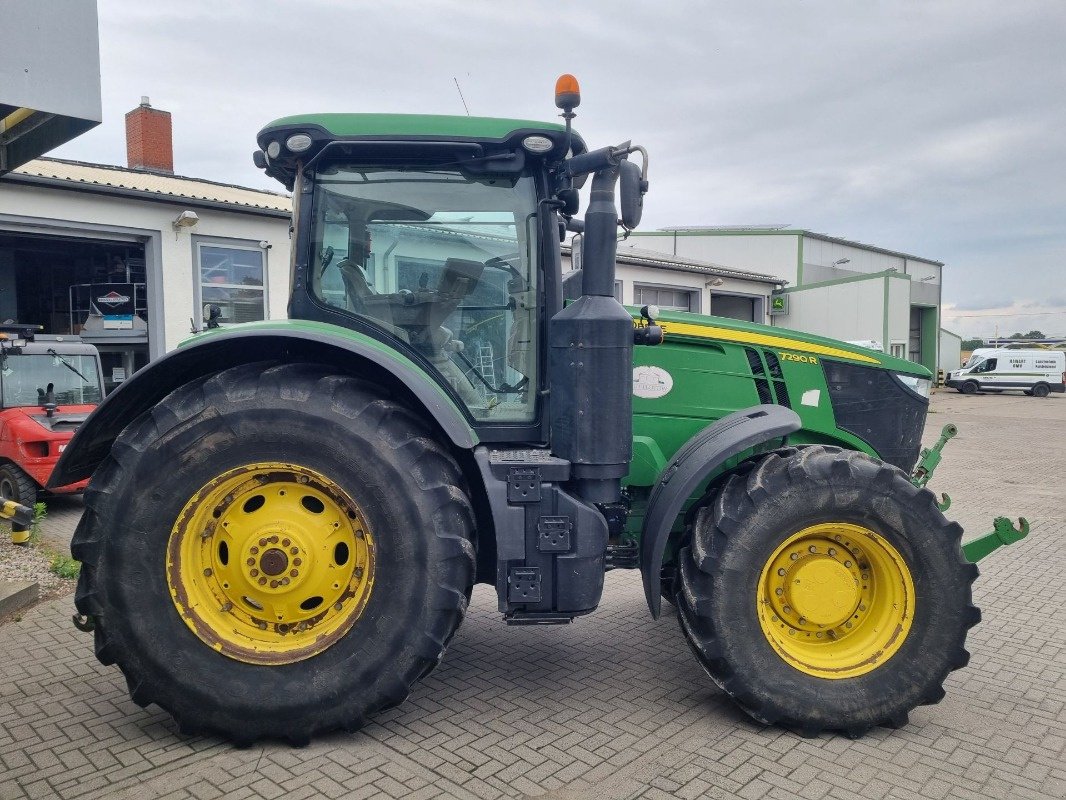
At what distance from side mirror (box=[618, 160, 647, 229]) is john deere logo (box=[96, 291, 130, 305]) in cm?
1509

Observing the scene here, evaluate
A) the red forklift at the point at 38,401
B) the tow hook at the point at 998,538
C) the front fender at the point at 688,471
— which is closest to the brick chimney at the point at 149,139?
the red forklift at the point at 38,401

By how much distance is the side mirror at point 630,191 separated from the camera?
3176mm

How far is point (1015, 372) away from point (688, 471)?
37.4 meters

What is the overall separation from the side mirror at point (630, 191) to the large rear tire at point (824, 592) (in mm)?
1253

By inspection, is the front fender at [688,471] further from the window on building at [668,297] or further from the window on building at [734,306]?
the window on building at [734,306]

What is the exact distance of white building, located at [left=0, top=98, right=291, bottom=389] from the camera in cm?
1233

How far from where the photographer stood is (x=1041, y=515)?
28.9 feet

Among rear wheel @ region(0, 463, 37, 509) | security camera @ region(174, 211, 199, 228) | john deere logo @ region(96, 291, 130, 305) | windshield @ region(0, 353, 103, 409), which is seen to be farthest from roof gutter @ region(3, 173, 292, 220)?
rear wheel @ region(0, 463, 37, 509)

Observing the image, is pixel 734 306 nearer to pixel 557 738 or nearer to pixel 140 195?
pixel 140 195

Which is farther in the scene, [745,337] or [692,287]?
[692,287]

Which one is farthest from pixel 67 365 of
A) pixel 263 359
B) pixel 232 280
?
pixel 263 359

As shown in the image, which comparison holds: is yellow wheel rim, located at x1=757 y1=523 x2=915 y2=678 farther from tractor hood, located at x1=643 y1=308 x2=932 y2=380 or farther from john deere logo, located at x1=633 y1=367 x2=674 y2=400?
tractor hood, located at x1=643 y1=308 x2=932 y2=380

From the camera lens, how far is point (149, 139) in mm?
17438

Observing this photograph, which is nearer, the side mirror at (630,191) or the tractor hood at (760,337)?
the side mirror at (630,191)
